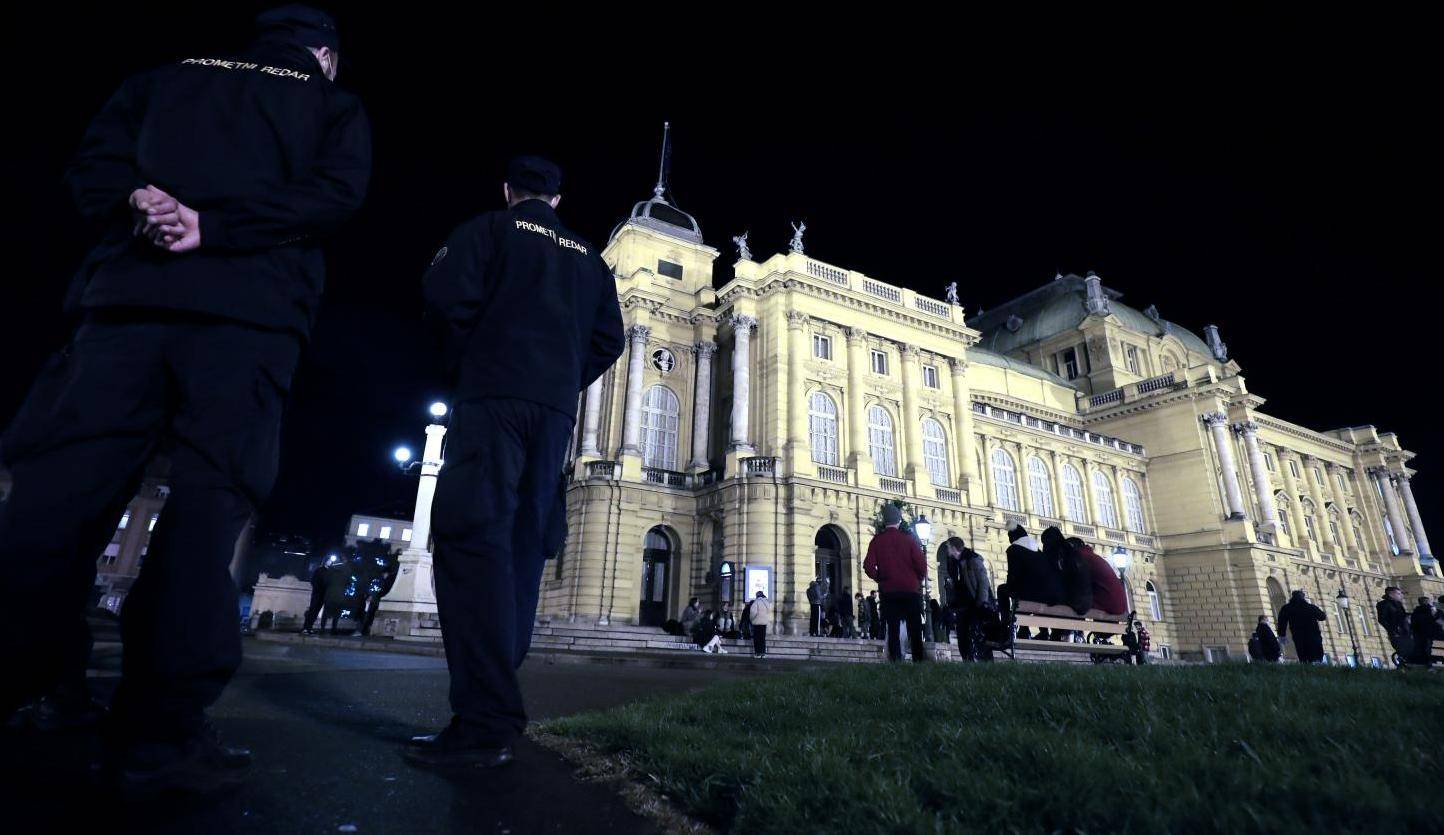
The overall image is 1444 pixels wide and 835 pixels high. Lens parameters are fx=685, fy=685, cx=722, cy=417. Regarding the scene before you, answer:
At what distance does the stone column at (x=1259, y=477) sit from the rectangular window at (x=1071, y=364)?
9788 mm

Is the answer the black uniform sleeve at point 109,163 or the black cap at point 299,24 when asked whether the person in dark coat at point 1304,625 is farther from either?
the black uniform sleeve at point 109,163

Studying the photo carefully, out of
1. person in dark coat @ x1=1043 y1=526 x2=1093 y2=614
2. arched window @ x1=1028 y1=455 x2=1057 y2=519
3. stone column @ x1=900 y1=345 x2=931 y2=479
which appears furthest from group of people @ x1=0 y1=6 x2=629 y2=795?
arched window @ x1=1028 y1=455 x2=1057 y2=519

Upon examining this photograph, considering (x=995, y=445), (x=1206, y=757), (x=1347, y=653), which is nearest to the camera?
(x=1206, y=757)

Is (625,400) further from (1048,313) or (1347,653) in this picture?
(1347,653)

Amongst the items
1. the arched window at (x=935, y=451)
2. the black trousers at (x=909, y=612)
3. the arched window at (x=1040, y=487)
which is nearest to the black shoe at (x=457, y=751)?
the black trousers at (x=909, y=612)

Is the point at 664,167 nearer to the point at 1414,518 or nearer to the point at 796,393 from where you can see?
the point at 796,393

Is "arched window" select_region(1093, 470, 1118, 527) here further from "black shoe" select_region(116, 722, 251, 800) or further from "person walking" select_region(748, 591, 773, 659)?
"black shoe" select_region(116, 722, 251, 800)

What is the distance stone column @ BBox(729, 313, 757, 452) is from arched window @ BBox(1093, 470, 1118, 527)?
22681 mm

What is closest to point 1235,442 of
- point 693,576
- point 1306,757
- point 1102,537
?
point 1102,537

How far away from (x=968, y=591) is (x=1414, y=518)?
2531 inches

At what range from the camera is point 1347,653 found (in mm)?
40375

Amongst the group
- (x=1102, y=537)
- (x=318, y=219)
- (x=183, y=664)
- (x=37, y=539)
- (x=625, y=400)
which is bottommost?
(x=183, y=664)

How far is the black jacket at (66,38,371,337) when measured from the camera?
222 cm

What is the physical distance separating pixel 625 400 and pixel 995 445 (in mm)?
20170
